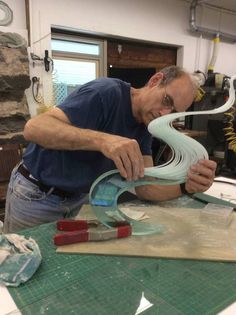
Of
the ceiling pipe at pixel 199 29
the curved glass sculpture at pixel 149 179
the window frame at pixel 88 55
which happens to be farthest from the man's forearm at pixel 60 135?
the ceiling pipe at pixel 199 29

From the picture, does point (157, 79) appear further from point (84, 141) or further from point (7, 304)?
point (7, 304)

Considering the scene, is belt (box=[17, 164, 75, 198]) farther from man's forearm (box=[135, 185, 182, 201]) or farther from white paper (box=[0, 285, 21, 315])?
white paper (box=[0, 285, 21, 315])

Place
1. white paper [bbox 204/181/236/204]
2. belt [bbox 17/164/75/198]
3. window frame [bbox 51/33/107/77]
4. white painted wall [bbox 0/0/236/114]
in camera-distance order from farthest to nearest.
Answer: window frame [bbox 51/33/107/77], white painted wall [bbox 0/0/236/114], white paper [bbox 204/181/236/204], belt [bbox 17/164/75/198]

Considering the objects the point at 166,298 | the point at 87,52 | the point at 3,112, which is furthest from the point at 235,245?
the point at 87,52

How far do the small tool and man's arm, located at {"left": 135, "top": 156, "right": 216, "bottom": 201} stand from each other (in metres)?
0.30

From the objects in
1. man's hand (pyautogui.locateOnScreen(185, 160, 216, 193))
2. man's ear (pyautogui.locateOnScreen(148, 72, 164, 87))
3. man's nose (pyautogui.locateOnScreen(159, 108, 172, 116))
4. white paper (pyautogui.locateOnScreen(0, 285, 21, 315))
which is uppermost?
man's ear (pyautogui.locateOnScreen(148, 72, 164, 87))

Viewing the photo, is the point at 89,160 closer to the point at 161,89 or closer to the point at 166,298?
the point at 161,89

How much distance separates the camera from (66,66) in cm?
320

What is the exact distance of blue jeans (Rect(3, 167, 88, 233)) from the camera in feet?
4.00

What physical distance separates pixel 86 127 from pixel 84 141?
18 cm

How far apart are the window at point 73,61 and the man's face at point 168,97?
2131 mm

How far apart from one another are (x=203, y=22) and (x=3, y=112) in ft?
10.4

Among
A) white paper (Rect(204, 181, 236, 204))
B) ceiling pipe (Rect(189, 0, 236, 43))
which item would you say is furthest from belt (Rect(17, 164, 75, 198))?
ceiling pipe (Rect(189, 0, 236, 43))

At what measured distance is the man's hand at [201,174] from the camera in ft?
3.38
